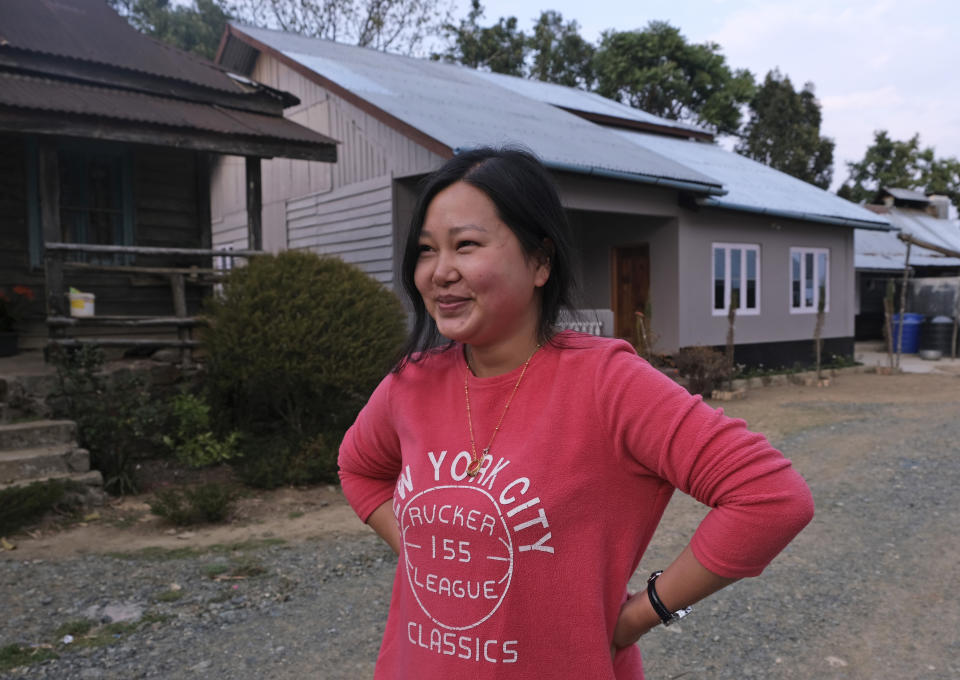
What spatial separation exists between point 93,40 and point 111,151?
4.51 feet

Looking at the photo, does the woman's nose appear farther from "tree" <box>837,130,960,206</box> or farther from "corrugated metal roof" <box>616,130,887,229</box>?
"tree" <box>837,130,960,206</box>

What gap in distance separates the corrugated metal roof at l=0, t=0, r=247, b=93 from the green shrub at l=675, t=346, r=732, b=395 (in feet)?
26.4

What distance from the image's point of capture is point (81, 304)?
27.2ft

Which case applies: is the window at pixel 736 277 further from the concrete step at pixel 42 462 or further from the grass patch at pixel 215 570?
the grass patch at pixel 215 570

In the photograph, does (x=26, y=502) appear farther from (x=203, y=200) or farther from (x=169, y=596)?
(x=203, y=200)

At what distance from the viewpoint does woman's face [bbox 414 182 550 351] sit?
1.50 meters

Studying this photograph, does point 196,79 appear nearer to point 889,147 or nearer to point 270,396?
point 270,396

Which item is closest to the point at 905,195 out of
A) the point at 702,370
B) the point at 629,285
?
the point at 629,285

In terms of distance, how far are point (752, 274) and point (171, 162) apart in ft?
35.8

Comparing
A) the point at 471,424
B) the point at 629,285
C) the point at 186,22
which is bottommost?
the point at 471,424

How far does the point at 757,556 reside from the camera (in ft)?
4.30


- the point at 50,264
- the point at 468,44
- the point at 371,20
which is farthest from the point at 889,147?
the point at 50,264

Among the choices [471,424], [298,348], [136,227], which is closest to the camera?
[471,424]

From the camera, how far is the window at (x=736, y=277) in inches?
587
